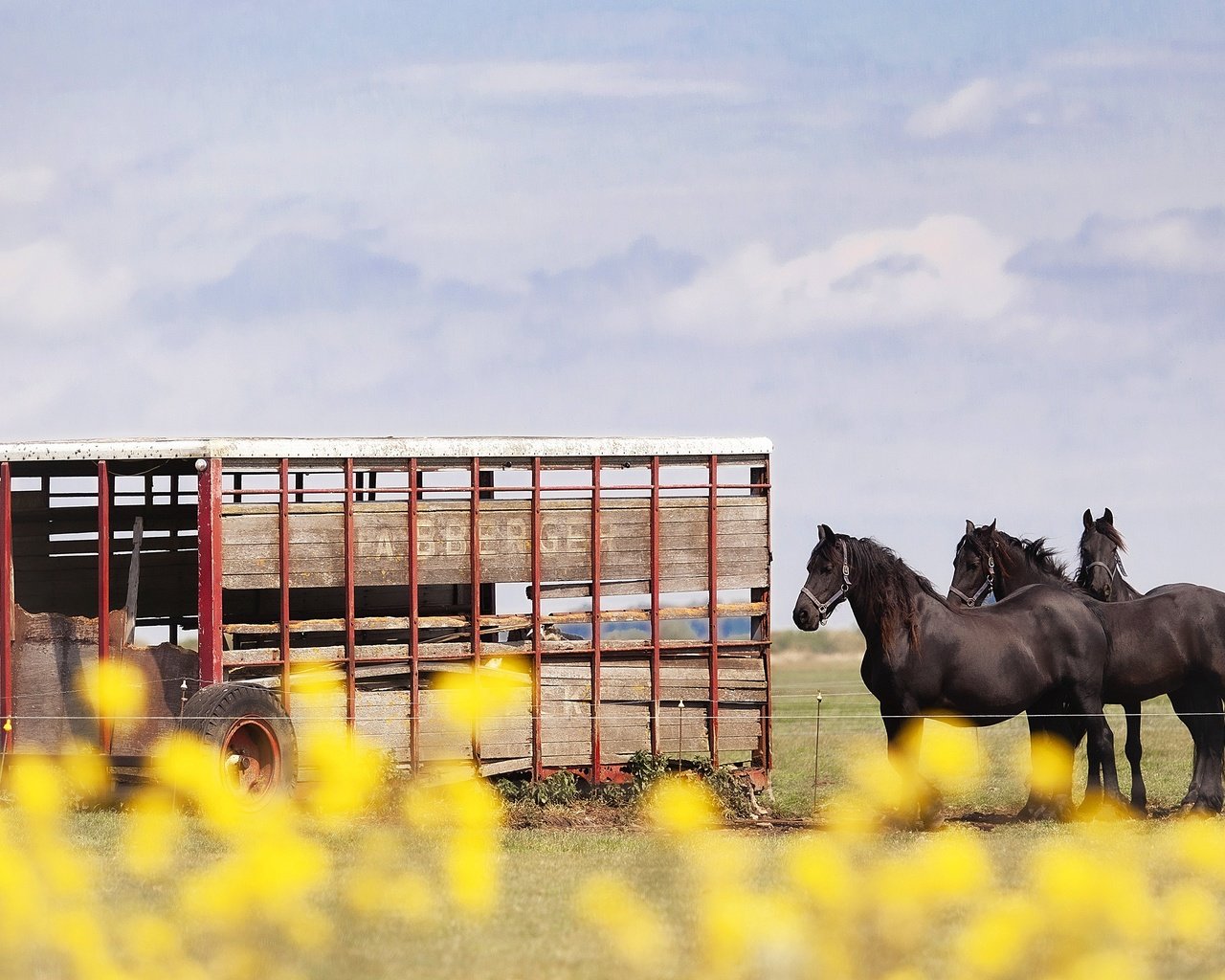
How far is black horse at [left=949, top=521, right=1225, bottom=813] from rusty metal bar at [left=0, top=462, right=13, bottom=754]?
9.10m

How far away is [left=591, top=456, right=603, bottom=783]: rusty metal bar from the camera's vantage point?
1798 centimetres

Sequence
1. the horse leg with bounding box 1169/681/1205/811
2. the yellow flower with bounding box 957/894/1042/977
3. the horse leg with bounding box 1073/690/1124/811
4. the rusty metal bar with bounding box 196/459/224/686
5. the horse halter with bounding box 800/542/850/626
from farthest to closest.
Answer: the horse leg with bounding box 1169/681/1205/811, the horse leg with bounding box 1073/690/1124/811, the horse halter with bounding box 800/542/850/626, the rusty metal bar with bounding box 196/459/224/686, the yellow flower with bounding box 957/894/1042/977

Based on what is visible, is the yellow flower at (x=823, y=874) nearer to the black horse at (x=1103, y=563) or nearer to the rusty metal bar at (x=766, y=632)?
the rusty metal bar at (x=766, y=632)

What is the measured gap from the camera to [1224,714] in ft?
59.2

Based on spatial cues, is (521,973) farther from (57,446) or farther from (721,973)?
(57,446)

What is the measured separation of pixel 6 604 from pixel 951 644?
8.73 meters

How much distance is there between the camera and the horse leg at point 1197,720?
58.0ft

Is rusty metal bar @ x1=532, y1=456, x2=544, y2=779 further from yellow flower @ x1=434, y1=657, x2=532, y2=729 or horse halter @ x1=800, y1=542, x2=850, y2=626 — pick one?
horse halter @ x1=800, y1=542, x2=850, y2=626

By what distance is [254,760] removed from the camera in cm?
1588

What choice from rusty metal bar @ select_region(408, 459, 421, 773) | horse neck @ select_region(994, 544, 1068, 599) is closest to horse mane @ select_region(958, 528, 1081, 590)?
horse neck @ select_region(994, 544, 1068, 599)

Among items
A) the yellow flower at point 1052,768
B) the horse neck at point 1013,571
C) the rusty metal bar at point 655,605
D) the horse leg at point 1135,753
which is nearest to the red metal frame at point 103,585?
the rusty metal bar at point 655,605

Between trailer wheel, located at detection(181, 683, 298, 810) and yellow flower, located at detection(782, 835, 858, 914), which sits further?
trailer wheel, located at detection(181, 683, 298, 810)

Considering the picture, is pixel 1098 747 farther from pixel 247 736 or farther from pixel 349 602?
pixel 247 736

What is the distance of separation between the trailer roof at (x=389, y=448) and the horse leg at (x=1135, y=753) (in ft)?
14.9
